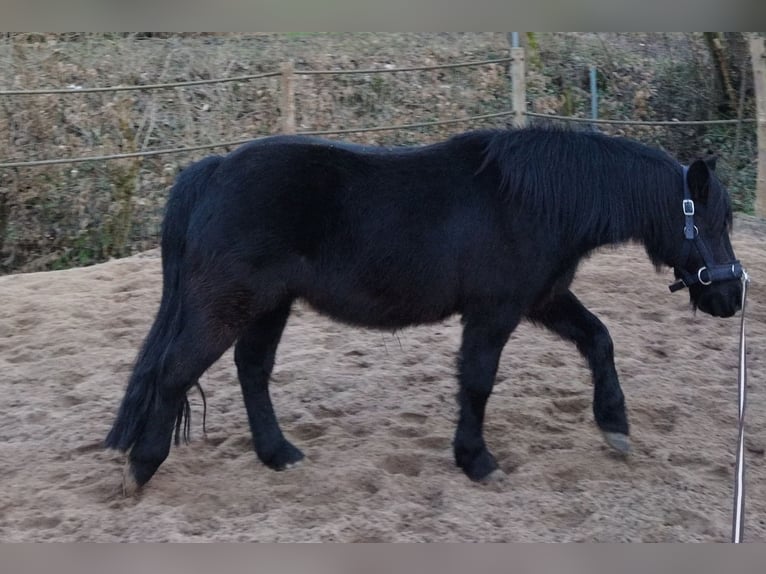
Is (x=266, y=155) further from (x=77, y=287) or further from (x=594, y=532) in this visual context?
(x=77, y=287)

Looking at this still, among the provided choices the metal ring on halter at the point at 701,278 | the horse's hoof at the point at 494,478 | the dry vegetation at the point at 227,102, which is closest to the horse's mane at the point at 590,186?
the metal ring on halter at the point at 701,278

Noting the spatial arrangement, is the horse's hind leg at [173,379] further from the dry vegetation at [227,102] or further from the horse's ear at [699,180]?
the dry vegetation at [227,102]

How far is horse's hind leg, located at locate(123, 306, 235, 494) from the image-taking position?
3.84m

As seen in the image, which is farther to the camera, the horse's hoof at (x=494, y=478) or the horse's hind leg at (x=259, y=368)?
the horse's hind leg at (x=259, y=368)

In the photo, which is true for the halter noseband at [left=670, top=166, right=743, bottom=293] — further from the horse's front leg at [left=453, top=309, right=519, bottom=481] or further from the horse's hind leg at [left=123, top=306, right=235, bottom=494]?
the horse's hind leg at [left=123, top=306, right=235, bottom=494]

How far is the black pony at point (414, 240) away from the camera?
3.86 meters

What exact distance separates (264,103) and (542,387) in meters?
6.02

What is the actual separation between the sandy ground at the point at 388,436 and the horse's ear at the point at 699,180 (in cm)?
137

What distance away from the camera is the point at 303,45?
36.7 ft

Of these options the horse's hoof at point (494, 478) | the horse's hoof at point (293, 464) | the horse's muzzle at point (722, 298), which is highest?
the horse's muzzle at point (722, 298)

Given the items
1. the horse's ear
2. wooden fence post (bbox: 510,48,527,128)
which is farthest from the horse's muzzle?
wooden fence post (bbox: 510,48,527,128)

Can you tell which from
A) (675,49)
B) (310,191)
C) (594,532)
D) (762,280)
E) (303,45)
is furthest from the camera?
(675,49)

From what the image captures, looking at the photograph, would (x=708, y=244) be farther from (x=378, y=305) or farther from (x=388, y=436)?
(x=388, y=436)

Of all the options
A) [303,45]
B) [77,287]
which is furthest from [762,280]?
[303,45]
